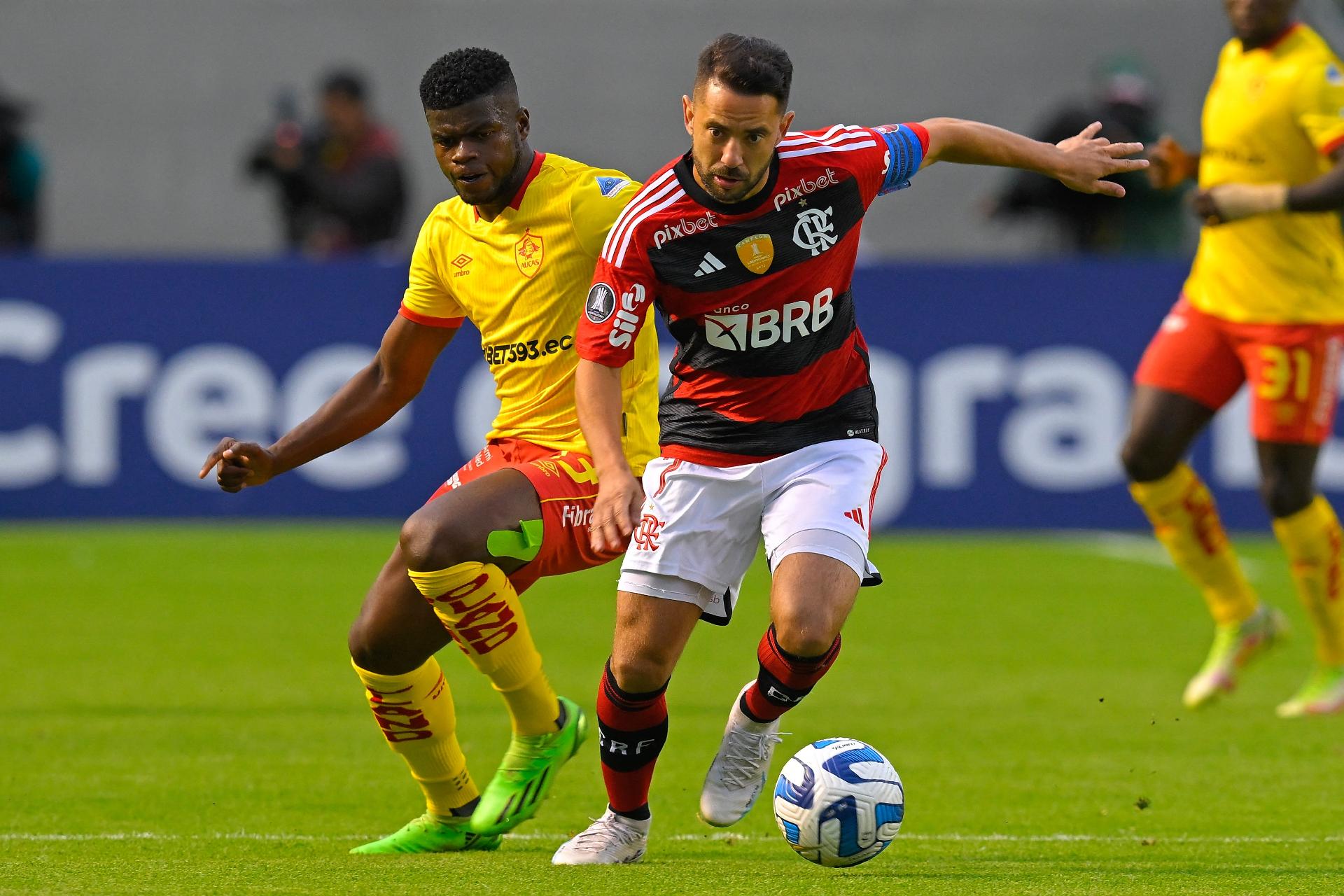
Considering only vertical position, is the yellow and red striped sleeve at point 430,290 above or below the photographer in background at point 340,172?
above

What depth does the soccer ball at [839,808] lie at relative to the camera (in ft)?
16.9

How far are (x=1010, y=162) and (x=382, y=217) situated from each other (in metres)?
9.52

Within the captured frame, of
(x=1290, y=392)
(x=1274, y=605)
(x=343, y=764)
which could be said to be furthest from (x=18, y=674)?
(x=1274, y=605)

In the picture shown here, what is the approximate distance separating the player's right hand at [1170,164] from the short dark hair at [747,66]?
11.5 ft

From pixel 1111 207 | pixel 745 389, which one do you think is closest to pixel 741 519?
pixel 745 389

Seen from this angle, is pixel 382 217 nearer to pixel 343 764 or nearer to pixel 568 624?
pixel 568 624

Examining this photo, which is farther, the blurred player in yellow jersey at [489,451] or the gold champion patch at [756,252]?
the blurred player in yellow jersey at [489,451]

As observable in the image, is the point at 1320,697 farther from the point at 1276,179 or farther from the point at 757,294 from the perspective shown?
the point at 757,294

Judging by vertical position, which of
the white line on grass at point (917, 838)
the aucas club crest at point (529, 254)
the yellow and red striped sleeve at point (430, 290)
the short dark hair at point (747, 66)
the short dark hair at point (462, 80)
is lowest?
the white line on grass at point (917, 838)

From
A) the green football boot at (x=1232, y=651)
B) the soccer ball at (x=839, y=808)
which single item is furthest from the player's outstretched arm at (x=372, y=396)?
the green football boot at (x=1232, y=651)

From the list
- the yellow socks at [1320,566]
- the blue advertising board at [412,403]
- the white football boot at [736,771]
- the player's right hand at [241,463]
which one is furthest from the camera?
the blue advertising board at [412,403]

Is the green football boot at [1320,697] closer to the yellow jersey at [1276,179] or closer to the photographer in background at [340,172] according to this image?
the yellow jersey at [1276,179]

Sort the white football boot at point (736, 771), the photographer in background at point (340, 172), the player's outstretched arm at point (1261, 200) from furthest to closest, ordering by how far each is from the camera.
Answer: the photographer in background at point (340, 172) → the player's outstretched arm at point (1261, 200) → the white football boot at point (736, 771)

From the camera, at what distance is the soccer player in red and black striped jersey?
17.3 feet
